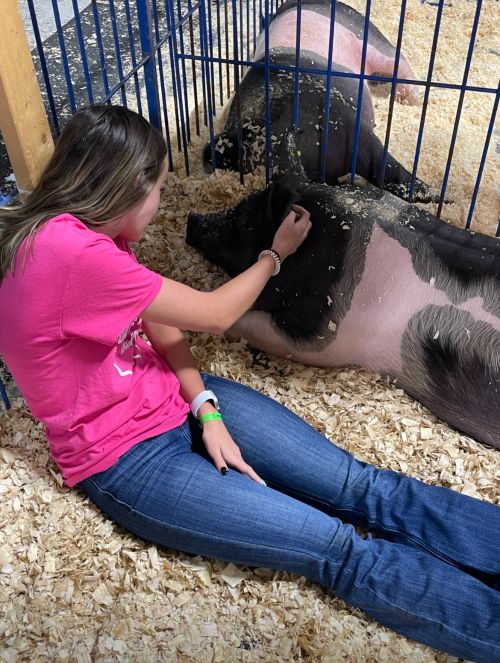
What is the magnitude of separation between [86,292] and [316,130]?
67.6 inches

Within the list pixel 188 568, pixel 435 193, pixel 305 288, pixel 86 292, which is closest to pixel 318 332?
pixel 305 288

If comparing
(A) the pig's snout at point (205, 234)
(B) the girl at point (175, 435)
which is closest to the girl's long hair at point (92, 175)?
(B) the girl at point (175, 435)

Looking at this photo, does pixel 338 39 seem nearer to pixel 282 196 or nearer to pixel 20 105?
pixel 282 196

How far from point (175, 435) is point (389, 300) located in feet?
2.40

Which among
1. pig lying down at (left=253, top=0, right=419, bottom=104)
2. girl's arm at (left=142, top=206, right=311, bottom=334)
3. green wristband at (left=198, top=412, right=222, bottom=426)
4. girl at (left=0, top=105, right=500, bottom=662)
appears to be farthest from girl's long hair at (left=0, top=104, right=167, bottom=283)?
pig lying down at (left=253, top=0, right=419, bottom=104)

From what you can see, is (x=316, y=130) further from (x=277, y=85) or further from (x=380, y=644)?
(x=380, y=644)

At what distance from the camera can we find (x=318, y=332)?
1862 mm

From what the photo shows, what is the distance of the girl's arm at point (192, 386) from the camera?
1.40m

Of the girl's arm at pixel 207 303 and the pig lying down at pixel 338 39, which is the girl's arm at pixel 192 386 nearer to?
the girl's arm at pixel 207 303

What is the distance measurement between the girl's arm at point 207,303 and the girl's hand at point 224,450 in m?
0.23

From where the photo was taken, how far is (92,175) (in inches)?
46.0

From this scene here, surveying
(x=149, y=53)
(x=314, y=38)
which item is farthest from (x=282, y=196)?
(x=314, y=38)

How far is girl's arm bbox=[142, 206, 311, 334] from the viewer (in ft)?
4.05

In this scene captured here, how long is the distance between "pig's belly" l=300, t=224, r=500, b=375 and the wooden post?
87 centimetres
